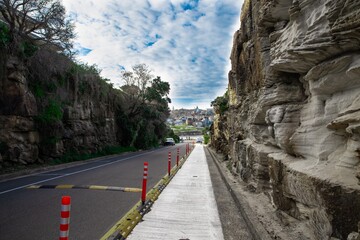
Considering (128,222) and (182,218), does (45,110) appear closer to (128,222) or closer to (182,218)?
(128,222)

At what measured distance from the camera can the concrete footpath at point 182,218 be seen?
4.45 meters

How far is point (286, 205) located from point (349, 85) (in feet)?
8.19

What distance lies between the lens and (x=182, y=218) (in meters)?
5.29

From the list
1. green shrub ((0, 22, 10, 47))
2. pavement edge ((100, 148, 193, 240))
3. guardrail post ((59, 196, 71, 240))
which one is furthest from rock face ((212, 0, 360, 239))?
green shrub ((0, 22, 10, 47))

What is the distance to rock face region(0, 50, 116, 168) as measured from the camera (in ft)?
40.9

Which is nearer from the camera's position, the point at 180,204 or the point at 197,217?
the point at 197,217

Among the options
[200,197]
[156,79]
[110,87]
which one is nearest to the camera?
[200,197]

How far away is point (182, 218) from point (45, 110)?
13.4 meters

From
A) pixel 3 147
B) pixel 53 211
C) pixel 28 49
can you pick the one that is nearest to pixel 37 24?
pixel 28 49

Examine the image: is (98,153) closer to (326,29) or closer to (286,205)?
(286,205)

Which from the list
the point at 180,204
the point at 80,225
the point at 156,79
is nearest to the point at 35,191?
the point at 80,225

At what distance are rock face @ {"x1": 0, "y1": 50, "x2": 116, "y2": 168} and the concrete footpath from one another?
31.4 ft

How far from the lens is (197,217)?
17.6ft

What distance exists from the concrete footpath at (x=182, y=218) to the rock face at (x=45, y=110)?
956 centimetres
